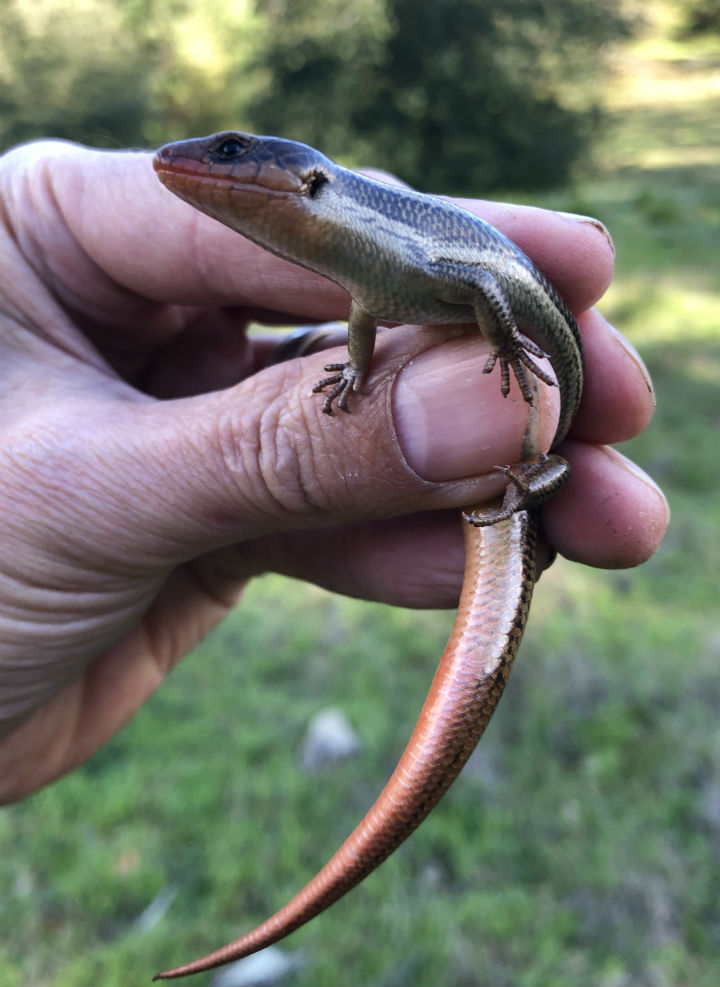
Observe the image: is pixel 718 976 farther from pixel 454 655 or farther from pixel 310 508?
pixel 310 508

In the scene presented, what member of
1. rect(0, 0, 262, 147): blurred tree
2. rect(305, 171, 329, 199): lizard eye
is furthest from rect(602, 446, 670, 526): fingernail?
rect(0, 0, 262, 147): blurred tree

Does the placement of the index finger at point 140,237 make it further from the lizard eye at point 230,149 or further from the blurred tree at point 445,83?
the blurred tree at point 445,83

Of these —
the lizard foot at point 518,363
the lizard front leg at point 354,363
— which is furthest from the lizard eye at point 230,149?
the lizard foot at point 518,363

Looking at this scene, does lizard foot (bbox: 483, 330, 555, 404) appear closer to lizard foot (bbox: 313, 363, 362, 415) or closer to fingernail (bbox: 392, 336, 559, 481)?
fingernail (bbox: 392, 336, 559, 481)

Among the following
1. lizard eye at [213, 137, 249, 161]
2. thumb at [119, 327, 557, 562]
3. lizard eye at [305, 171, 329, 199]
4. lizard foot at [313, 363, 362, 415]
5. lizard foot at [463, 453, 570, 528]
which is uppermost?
lizard eye at [213, 137, 249, 161]

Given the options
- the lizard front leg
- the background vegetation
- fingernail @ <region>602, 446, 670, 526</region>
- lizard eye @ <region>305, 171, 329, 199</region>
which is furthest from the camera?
the background vegetation

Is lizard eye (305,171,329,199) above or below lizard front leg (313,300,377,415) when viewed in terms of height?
above
